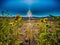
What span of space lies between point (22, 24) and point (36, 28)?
0.55 ft

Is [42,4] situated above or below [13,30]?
above

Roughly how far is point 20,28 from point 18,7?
248 mm

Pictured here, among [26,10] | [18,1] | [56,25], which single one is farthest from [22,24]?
[56,25]

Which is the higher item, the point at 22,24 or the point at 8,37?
the point at 22,24

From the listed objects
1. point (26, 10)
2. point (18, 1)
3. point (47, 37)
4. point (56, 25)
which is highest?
point (18, 1)

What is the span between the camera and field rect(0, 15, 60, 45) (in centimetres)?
150

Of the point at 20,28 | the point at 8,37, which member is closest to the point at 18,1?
the point at 20,28

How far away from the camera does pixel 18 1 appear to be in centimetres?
162

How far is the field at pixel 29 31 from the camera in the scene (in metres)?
1.50

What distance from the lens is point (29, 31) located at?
155cm

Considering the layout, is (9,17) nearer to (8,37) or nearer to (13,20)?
(13,20)

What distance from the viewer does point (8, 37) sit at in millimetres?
1533

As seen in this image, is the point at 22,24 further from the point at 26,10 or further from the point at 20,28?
the point at 26,10

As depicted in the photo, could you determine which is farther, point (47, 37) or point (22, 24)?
point (22, 24)
